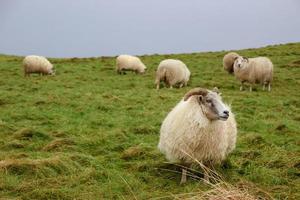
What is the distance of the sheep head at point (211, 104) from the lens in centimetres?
696

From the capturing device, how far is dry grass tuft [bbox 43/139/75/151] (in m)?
8.86

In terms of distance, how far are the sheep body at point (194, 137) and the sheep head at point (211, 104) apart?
9cm

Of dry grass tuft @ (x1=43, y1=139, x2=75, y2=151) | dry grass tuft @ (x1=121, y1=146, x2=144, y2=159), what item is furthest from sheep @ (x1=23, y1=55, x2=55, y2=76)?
dry grass tuft @ (x1=121, y1=146, x2=144, y2=159)

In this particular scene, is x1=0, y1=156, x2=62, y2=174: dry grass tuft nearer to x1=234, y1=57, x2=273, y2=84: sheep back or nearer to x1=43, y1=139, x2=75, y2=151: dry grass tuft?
x1=43, y1=139, x2=75, y2=151: dry grass tuft

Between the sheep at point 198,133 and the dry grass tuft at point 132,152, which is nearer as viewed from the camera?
the sheep at point 198,133

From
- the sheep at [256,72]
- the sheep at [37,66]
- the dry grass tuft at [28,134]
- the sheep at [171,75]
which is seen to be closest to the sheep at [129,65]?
the sheep at [37,66]

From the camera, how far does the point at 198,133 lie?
286 inches

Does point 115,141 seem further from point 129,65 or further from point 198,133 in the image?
point 129,65

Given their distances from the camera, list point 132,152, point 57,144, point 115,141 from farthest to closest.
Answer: point 115,141, point 57,144, point 132,152

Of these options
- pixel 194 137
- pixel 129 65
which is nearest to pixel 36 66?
pixel 129 65

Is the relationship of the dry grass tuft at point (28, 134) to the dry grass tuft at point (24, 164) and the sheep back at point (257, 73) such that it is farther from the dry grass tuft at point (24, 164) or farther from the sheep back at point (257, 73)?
the sheep back at point (257, 73)

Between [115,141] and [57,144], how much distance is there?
4.18ft

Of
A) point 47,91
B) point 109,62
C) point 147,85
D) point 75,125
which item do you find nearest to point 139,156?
point 75,125

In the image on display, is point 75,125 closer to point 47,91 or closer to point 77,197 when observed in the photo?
point 77,197
